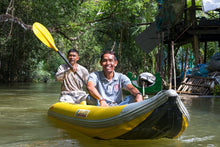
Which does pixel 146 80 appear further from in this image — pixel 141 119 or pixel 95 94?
pixel 141 119

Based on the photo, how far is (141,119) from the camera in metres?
3.21

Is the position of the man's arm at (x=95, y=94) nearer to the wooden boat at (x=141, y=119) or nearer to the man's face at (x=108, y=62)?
the wooden boat at (x=141, y=119)

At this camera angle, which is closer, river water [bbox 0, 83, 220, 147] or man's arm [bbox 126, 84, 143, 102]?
river water [bbox 0, 83, 220, 147]

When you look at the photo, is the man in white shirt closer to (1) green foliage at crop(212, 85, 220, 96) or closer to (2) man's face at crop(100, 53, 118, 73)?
(2) man's face at crop(100, 53, 118, 73)

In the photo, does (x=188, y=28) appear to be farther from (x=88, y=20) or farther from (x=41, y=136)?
(x=41, y=136)

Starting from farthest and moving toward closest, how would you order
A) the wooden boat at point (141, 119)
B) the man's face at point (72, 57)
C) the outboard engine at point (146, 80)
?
the outboard engine at point (146, 80) → the man's face at point (72, 57) → the wooden boat at point (141, 119)

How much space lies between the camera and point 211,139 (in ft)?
13.6

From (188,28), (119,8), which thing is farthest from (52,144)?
(119,8)

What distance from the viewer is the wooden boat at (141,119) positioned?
3.06m

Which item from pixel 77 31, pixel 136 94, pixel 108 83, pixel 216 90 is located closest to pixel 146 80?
pixel 216 90

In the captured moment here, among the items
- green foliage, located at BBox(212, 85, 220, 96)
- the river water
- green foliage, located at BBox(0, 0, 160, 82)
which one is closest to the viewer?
the river water

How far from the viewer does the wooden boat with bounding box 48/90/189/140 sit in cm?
306

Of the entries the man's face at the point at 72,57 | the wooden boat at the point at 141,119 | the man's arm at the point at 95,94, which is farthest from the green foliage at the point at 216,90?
the wooden boat at the point at 141,119

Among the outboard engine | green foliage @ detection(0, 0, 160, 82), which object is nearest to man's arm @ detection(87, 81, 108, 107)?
the outboard engine
